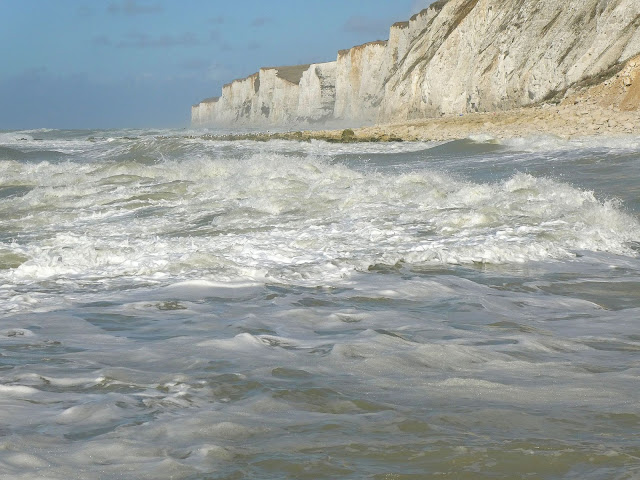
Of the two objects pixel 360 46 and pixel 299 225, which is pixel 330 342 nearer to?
pixel 299 225

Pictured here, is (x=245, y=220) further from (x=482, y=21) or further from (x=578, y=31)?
(x=482, y=21)

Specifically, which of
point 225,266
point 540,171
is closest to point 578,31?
point 540,171

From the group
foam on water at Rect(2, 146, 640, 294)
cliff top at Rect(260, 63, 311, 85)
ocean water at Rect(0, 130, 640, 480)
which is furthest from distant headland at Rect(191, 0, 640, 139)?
cliff top at Rect(260, 63, 311, 85)

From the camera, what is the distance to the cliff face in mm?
34812

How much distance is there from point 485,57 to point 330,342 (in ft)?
147

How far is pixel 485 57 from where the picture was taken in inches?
1843

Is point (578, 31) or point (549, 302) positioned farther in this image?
point (578, 31)

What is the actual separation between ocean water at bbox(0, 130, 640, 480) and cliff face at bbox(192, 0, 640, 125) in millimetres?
25441

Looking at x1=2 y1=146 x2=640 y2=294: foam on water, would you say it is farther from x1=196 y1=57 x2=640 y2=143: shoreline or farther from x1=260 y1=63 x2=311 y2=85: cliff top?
x1=260 y1=63 x2=311 y2=85: cliff top

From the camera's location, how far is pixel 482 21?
163ft

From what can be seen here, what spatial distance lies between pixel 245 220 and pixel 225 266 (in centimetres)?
353

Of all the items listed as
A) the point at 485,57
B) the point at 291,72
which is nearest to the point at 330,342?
the point at 485,57

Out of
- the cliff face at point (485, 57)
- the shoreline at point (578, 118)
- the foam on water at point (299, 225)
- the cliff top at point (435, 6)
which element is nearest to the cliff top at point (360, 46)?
the cliff face at point (485, 57)

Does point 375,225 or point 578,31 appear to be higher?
point 578,31
